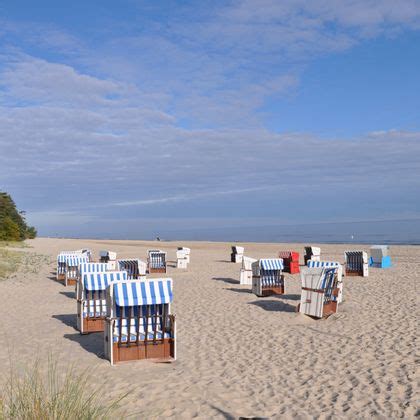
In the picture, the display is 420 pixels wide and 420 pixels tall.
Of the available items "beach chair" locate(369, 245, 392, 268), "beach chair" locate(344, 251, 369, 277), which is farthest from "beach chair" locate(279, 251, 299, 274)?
"beach chair" locate(369, 245, 392, 268)

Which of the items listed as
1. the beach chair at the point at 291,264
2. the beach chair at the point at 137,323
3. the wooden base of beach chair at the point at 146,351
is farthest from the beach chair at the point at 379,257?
the wooden base of beach chair at the point at 146,351

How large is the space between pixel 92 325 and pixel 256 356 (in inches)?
140

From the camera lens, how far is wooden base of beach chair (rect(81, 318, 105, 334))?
10.2 meters

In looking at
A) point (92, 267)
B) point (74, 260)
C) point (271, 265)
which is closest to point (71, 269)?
point (74, 260)

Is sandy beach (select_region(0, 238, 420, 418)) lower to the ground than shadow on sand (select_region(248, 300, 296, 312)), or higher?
lower

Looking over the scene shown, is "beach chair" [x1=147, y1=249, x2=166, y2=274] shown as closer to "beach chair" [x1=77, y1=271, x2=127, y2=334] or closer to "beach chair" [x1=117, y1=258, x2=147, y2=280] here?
"beach chair" [x1=117, y1=258, x2=147, y2=280]

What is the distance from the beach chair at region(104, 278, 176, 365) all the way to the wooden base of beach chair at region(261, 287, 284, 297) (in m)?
6.66

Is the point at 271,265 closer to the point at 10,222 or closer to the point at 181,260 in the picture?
the point at 181,260

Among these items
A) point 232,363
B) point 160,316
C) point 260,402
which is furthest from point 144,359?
point 260,402

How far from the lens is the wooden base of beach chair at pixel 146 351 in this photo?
26.4ft

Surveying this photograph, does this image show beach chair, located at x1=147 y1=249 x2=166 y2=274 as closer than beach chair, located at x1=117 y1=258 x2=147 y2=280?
No

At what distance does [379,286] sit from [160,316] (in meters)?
9.66

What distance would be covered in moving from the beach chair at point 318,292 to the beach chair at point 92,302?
3907 millimetres

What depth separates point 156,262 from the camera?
2230cm
